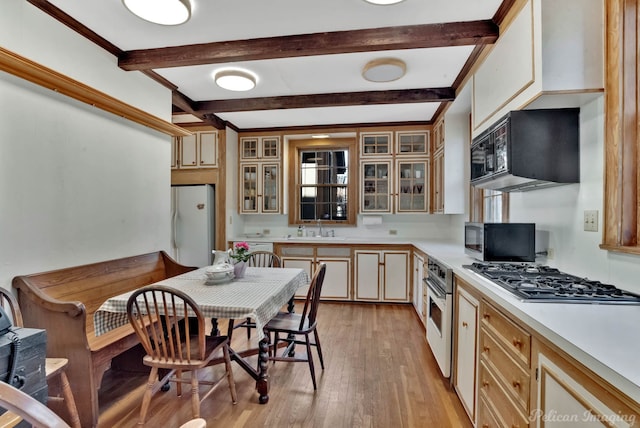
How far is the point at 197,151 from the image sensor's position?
14.3 feet

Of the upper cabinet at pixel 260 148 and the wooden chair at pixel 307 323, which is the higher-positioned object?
the upper cabinet at pixel 260 148

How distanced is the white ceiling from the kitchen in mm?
318

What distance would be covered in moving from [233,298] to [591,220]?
2.02m

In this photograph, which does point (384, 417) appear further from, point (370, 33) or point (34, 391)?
point (370, 33)

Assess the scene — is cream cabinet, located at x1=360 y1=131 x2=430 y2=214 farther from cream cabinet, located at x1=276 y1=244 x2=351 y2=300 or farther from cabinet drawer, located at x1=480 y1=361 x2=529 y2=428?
cabinet drawer, located at x1=480 y1=361 x2=529 y2=428

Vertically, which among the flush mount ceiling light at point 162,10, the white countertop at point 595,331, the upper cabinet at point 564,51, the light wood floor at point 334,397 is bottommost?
the light wood floor at point 334,397

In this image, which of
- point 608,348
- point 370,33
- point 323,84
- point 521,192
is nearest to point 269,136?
point 323,84

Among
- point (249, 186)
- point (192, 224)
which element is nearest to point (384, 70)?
point (249, 186)

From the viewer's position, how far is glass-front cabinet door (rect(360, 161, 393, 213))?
438 centimetres

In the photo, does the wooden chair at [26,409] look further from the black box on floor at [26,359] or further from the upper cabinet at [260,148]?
the upper cabinet at [260,148]

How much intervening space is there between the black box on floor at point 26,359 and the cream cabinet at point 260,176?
3.64m

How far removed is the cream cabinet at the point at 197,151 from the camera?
14.2 feet

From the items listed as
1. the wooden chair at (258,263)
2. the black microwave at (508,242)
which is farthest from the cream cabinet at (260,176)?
the black microwave at (508,242)

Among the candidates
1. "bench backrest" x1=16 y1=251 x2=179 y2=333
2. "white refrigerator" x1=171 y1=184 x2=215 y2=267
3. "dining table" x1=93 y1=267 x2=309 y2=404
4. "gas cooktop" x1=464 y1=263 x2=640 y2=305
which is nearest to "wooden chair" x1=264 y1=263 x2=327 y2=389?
"dining table" x1=93 y1=267 x2=309 y2=404
